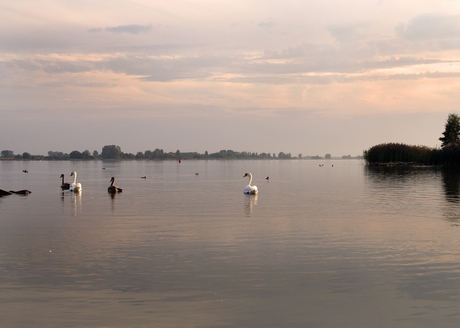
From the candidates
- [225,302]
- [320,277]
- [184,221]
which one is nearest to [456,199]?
[184,221]

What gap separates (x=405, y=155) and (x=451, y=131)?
31.9 feet

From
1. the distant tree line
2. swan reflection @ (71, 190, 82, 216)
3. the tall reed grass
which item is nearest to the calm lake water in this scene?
swan reflection @ (71, 190, 82, 216)

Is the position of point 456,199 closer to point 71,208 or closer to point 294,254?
point 294,254

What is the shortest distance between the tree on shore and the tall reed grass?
4.42 m

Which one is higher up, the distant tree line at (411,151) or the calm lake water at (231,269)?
the distant tree line at (411,151)

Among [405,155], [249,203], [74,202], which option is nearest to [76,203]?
[74,202]

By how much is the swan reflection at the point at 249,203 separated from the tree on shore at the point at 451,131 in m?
72.2

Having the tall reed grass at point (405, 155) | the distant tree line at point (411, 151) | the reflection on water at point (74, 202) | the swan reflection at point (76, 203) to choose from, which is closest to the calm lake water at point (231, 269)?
the swan reflection at point (76, 203)

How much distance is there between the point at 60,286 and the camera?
1080 centimetres

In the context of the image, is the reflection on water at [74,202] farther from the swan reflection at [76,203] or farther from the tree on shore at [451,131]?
Result: the tree on shore at [451,131]

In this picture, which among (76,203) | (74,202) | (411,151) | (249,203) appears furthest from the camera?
(411,151)

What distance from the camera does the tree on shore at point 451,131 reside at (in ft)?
311

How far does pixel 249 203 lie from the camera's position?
29.3 meters

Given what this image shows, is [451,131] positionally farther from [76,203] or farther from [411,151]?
[76,203]
